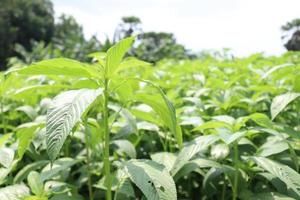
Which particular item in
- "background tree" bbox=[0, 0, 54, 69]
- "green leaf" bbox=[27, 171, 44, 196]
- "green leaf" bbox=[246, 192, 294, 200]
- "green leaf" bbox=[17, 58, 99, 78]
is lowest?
"green leaf" bbox=[246, 192, 294, 200]

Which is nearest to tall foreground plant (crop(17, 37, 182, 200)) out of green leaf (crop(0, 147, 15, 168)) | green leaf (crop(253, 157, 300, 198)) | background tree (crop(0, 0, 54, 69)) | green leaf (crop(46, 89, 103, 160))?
green leaf (crop(46, 89, 103, 160))

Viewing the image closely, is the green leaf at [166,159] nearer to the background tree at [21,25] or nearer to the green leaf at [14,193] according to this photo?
the green leaf at [14,193]

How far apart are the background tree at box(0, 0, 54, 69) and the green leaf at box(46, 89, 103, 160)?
35162 mm

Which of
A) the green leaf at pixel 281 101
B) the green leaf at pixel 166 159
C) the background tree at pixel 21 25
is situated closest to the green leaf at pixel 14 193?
the green leaf at pixel 166 159

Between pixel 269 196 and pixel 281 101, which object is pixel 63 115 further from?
pixel 281 101

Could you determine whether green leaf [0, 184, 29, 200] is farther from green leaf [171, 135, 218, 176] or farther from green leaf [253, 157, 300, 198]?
green leaf [253, 157, 300, 198]

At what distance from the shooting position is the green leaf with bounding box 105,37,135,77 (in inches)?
49.3

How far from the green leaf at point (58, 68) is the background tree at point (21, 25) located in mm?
34995

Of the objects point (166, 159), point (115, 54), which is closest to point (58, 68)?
point (115, 54)

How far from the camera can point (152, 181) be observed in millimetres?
1170

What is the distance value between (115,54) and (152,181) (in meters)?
0.37

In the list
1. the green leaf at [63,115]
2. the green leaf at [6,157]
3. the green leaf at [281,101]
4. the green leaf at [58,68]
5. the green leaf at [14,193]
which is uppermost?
the green leaf at [58,68]

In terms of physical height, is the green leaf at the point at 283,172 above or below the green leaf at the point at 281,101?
below

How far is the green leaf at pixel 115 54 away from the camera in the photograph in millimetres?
1251
